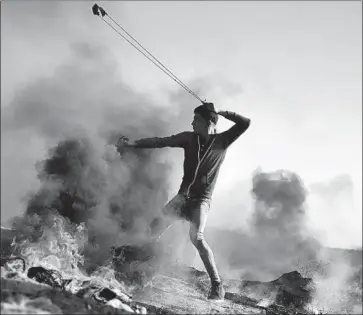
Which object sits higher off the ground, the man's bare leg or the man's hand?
the man's hand

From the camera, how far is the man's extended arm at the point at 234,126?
585cm

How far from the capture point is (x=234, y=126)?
19.7 feet

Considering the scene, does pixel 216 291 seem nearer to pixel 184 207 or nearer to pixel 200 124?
pixel 184 207

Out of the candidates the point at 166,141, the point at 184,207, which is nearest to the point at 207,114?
the point at 166,141

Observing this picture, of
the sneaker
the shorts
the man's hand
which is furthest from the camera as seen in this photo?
the man's hand

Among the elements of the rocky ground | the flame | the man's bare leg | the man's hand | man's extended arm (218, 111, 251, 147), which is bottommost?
the rocky ground

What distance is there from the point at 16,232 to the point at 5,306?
15054 millimetres

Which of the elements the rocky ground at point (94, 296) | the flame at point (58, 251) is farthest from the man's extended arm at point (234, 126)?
the flame at point (58, 251)

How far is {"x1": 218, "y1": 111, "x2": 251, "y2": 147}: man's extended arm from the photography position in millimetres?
5852

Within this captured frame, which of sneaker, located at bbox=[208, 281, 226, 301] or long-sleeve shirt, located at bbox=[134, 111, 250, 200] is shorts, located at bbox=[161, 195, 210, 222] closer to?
long-sleeve shirt, located at bbox=[134, 111, 250, 200]

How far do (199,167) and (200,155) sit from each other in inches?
8.3

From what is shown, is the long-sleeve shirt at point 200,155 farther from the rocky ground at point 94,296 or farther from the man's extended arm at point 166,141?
the rocky ground at point 94,296

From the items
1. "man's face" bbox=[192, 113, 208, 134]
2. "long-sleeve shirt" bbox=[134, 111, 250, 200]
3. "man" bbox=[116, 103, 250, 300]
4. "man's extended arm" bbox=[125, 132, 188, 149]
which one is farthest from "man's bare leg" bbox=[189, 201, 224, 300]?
"man's face" bbox=[192, 113, 208, 134]

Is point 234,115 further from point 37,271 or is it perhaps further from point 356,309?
point 356,309
